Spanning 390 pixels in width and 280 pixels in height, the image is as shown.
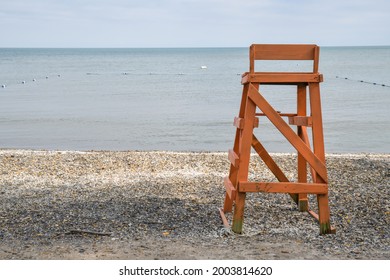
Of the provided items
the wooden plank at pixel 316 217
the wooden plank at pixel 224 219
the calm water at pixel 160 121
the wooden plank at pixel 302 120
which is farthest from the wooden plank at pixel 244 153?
the calm water at pixel 160 121

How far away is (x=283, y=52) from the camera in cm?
705

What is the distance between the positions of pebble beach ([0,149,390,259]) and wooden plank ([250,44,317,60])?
7.25ft

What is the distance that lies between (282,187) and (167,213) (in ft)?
6.40

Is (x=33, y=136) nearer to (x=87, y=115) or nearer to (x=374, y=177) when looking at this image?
(x=87, y=115)

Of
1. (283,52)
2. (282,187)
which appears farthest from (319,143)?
(283,52)

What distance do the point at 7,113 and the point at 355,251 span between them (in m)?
23.3

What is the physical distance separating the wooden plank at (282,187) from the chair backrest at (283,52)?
140 cm

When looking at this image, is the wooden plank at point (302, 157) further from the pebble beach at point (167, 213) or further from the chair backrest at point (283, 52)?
the chair backrest at point (283, 52)

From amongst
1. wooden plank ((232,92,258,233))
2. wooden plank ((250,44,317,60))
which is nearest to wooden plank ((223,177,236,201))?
wooden plank ((232,92,258,233))

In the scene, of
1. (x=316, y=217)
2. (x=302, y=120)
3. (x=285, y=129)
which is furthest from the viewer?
(x=316, y=217)

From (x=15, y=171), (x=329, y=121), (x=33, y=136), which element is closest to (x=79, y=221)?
(x=15, y=171)

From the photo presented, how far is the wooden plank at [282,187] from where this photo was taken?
7082mm

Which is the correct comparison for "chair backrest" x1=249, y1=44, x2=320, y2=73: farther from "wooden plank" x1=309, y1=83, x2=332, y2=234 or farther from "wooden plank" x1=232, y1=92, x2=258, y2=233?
"wooden plank" x1=232, y1=92, x2=258, y2=233

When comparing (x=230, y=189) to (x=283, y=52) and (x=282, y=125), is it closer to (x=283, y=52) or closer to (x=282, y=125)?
(x=282, y=125)
